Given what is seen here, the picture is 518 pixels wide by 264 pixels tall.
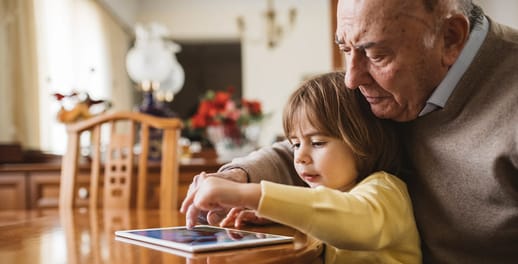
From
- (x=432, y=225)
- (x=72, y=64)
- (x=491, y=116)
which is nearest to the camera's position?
(x=491, y=116)

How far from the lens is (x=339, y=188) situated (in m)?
1.16

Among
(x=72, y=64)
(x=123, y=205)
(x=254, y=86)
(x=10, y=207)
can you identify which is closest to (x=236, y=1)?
(x=254, y=86)

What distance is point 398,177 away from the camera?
1.20 m

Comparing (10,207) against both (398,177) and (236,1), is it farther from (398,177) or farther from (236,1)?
(236,1)

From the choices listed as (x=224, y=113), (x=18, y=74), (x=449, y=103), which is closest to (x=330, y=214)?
(x=449, y=103)

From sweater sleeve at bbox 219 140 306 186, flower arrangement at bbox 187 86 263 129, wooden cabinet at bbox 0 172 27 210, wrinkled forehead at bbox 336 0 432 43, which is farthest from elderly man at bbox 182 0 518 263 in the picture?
wooden cabinet at bbox 0 172 27 210

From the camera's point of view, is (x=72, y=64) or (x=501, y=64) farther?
(x=72, y=64)

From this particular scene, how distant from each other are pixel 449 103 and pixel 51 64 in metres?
4.42

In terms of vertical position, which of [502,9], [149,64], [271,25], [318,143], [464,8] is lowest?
[318,143]

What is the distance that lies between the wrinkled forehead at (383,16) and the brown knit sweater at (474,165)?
0.15m

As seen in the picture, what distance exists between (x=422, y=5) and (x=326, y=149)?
0.30 meters

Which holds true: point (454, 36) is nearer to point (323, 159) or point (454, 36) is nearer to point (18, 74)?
point (323, 159)

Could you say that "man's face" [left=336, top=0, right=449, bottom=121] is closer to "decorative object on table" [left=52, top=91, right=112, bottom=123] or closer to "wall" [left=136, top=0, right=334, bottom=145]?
"decorative object on table" [left=52, top=91, right=112, bottom=123]

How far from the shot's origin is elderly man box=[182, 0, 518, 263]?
996 mm
